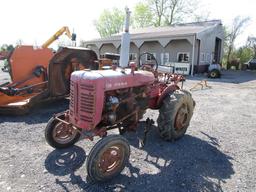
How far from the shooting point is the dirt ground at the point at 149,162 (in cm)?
297

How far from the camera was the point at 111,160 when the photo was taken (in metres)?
3.03

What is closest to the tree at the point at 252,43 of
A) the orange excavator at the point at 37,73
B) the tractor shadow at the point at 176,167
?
the orange excavator at the point at 37,73

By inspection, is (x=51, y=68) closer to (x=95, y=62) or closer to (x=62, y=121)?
(x=95, y=62)

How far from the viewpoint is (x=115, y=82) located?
10.4 feet

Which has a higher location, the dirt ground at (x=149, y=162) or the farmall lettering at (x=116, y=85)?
the farmall lettering at (x=116, y=85)

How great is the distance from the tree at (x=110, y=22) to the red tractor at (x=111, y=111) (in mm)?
39742

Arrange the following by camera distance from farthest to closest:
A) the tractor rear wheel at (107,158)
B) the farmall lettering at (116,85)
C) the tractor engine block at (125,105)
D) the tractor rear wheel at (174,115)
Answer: the tractor rear wheel at (174,115), the tractor engine block at (125,105), the farmall lettering at (116,85), the tractor rear wheel at (107,158)

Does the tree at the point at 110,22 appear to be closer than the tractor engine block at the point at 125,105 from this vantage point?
No

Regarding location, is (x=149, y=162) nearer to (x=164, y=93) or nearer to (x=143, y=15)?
(x=164, y=93)

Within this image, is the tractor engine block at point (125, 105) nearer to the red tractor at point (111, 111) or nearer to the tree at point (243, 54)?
the red tractor at point (111, 111)

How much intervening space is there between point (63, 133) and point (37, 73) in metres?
3.91

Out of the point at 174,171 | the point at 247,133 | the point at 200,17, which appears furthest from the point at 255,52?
the point at 174,171

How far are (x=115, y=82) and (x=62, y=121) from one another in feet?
3.50

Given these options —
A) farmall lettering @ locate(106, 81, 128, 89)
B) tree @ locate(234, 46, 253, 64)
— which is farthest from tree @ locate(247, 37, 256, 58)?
farmall lettering @ locate(106, 81, 128, 89)
